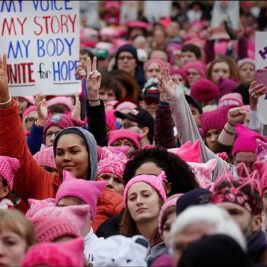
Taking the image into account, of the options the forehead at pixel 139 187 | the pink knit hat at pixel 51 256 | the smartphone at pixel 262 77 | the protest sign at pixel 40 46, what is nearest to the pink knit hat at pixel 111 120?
the protest sign at pixel 40 46

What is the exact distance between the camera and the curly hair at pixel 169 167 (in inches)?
336

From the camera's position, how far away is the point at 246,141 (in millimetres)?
9516

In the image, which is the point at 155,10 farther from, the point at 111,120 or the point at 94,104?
the point at 94,104

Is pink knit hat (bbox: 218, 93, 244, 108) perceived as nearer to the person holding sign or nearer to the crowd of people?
the crowd of people

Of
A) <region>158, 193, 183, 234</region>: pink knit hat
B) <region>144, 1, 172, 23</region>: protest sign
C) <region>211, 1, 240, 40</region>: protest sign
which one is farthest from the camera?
<region>144, 1, 172, 23</region>: protest sign

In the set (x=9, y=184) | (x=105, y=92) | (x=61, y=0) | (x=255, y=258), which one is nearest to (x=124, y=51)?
(x=105, y=92)

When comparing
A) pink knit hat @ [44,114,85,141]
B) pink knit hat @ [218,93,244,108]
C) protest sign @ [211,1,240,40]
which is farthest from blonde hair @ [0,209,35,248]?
protest sign @ [211,1,240,40]

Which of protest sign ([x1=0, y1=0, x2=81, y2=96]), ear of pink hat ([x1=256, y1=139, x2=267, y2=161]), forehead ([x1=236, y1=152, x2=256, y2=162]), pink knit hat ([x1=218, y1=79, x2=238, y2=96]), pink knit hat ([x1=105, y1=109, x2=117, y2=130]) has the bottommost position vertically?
forehead ([x1=236, y1=152, x2=256, y2=162])

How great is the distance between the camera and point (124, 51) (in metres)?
16.0

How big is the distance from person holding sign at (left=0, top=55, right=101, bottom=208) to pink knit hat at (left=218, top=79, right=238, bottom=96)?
5859mm

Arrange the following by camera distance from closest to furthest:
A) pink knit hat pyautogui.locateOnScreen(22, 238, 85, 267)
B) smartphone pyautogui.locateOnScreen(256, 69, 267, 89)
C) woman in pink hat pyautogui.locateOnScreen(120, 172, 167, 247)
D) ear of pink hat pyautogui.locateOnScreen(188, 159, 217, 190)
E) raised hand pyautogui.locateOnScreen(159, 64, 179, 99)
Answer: pink knit hat pyautogui.locateOnScreen(22, 238, 85, 267) < woman in pink hat pyautogui.locateOnScreen(120, 172, 167, 247) < ear of pink hat pyautogui.locateOnScreen(188, 159, 217, 190) < raised hand pyautogui.locateOnScreen(159, 64, 179, 99) < smartphone pyautogui.locateOnScreen(256, 69, 267, 89)

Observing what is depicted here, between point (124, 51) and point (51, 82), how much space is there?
4.18 m

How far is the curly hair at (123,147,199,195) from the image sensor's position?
28.0ft

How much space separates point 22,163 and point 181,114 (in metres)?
1.16
